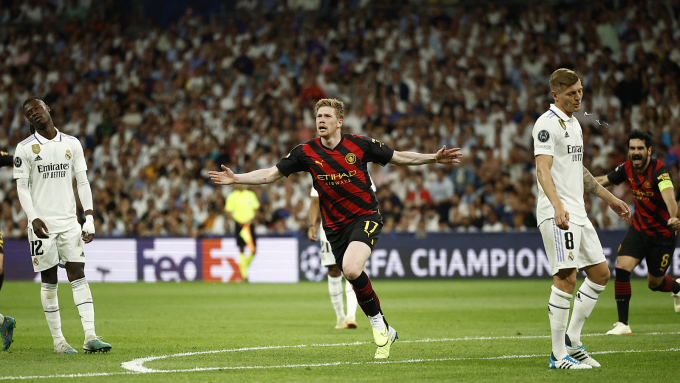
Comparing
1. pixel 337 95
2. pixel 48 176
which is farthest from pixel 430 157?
pixel 337 95

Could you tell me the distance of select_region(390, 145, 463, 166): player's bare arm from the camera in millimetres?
7484

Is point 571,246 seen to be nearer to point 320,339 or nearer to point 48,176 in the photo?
point 320,339

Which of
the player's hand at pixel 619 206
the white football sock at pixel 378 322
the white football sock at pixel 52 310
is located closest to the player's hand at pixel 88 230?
the white football sock at pixel 52 310

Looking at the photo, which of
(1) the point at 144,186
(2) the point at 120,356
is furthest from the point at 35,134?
(1) the point at 144,186

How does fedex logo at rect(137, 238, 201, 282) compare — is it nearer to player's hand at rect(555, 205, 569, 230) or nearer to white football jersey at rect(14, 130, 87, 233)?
white football jersey at rect(14, 130, 87, 233)

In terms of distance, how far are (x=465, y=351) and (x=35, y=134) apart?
15.5 ft

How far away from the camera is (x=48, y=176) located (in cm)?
799

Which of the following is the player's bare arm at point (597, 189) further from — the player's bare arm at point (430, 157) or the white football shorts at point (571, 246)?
the player's bare arm at point (430, 157)

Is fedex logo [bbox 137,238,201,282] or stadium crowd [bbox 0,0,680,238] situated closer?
fedex logo [bbox 137,238,201,282]

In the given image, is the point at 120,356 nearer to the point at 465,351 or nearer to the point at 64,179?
the point at 64,179

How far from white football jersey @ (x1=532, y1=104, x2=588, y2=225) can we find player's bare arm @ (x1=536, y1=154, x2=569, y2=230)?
0.07 metres

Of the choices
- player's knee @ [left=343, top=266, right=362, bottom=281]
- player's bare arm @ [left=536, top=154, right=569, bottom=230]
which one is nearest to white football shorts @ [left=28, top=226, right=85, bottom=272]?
player's knee @ [left=343, top=266, right=362, bottom=281]

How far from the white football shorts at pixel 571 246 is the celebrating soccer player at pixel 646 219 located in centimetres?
292

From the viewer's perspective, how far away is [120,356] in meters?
7.62
